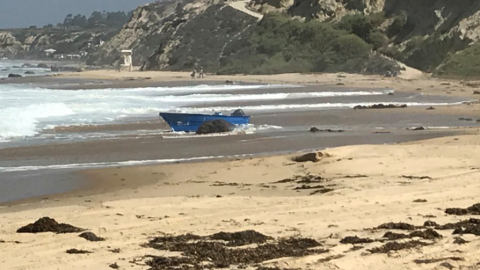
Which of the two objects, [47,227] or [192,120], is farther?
[192,120]

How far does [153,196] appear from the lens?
37.2ft

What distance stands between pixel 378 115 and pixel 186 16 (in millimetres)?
66957

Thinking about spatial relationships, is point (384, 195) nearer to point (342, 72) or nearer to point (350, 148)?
point (350, 148)

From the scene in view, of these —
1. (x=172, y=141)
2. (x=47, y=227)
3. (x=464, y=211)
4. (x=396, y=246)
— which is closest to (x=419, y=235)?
(x=396, y=246)

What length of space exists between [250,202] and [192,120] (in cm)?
1208

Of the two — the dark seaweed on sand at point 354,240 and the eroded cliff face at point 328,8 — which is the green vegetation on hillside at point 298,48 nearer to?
the eroded cliff face at point 328,8

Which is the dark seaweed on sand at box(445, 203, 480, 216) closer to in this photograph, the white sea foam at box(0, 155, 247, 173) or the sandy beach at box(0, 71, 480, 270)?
the sandy beach at box(0, 71, 480, 270)

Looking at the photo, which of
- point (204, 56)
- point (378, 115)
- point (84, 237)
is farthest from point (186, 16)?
point (84, 237)

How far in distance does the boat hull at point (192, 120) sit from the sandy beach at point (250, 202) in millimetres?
1317

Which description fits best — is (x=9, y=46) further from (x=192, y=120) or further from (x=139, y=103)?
(x=192, y=120)

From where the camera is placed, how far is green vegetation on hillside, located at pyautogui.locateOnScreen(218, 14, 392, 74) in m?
62.6

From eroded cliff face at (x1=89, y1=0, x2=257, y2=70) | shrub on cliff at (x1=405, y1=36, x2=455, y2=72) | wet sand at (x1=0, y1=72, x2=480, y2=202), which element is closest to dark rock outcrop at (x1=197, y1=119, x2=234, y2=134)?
wet sand at (x1=0, y1=72, x2=480, y2=202)

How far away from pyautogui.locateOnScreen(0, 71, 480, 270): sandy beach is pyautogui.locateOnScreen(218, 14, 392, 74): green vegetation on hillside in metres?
41.8

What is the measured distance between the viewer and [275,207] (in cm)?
968
